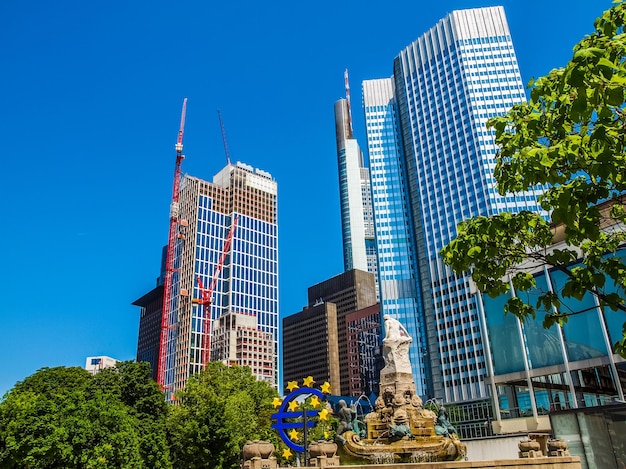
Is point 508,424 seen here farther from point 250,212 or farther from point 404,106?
point 250,212

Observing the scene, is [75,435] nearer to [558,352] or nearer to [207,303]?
[558,352]

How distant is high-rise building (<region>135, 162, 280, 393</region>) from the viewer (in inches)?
6427

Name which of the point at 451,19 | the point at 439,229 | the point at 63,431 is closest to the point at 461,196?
the point at 439,229

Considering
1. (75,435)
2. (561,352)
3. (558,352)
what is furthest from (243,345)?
(75,435)

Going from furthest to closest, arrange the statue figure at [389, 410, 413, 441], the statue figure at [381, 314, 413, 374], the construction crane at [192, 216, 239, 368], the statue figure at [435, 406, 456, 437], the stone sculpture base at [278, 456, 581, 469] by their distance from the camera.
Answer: the construction crane at [192, 216, 239, 368], the statue figure at [381, 314, 413, 374], the statue figure at [435, 406, 456, 437], the statue figure at [389, 410, 413, 441], the stone sculpture base at [278, 456, 581, 469]

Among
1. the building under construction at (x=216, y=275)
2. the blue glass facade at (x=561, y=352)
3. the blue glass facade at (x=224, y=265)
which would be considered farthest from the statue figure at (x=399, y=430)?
the blue glass facade at (x=224, y=265)

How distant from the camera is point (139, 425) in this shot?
43.9 metres

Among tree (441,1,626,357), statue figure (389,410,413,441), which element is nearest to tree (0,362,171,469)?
statue figure (389,410,413,441)

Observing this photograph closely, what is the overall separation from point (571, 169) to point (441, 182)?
12749 centimetres

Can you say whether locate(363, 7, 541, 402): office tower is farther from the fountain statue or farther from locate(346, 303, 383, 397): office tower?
the fountain statue

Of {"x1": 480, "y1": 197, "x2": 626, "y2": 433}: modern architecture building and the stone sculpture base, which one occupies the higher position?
{"x1": 480, "y1": 197, "x2": 626, "y2": 433}: modern architecture building

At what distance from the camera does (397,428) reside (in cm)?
3097

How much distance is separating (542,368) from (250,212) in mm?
144901

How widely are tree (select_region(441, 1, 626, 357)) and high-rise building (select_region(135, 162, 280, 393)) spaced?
153 meters
